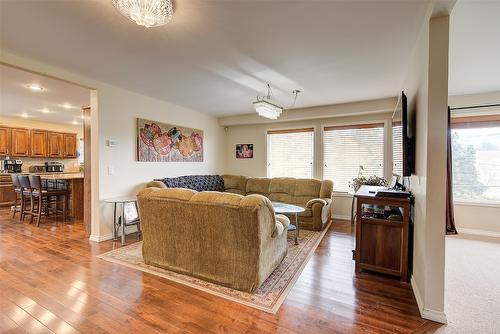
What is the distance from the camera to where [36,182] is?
4516mm

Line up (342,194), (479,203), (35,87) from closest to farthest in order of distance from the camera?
(35,87)
(479,203)
(342,194)

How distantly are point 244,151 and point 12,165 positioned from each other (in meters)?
6.28

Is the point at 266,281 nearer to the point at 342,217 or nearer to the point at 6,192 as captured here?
the point at 342,217

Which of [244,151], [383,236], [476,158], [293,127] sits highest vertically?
[293,127]

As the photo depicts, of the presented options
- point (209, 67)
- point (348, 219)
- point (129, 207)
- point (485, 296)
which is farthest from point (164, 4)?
point (348, 219)

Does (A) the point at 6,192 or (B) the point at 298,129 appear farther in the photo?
(A) the point at 6,192

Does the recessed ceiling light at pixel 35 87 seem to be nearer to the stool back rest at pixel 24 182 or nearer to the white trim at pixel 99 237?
the stool back rest at pixel 24 182

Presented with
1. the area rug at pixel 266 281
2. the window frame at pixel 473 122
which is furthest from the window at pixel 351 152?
the area rug at pixel 266 281

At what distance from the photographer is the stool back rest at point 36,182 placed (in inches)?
175

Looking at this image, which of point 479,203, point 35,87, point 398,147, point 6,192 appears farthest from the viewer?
point 6,192

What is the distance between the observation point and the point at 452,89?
3.97 metres

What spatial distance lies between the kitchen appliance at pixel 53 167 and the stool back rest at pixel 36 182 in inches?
129

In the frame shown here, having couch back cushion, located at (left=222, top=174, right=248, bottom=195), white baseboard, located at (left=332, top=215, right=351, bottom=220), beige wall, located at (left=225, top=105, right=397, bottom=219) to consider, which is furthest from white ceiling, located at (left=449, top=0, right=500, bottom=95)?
couch back cushion, located at (left=222, top=174, right=248, bottom=195)

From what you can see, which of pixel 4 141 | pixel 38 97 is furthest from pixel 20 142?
pixel 38 97
